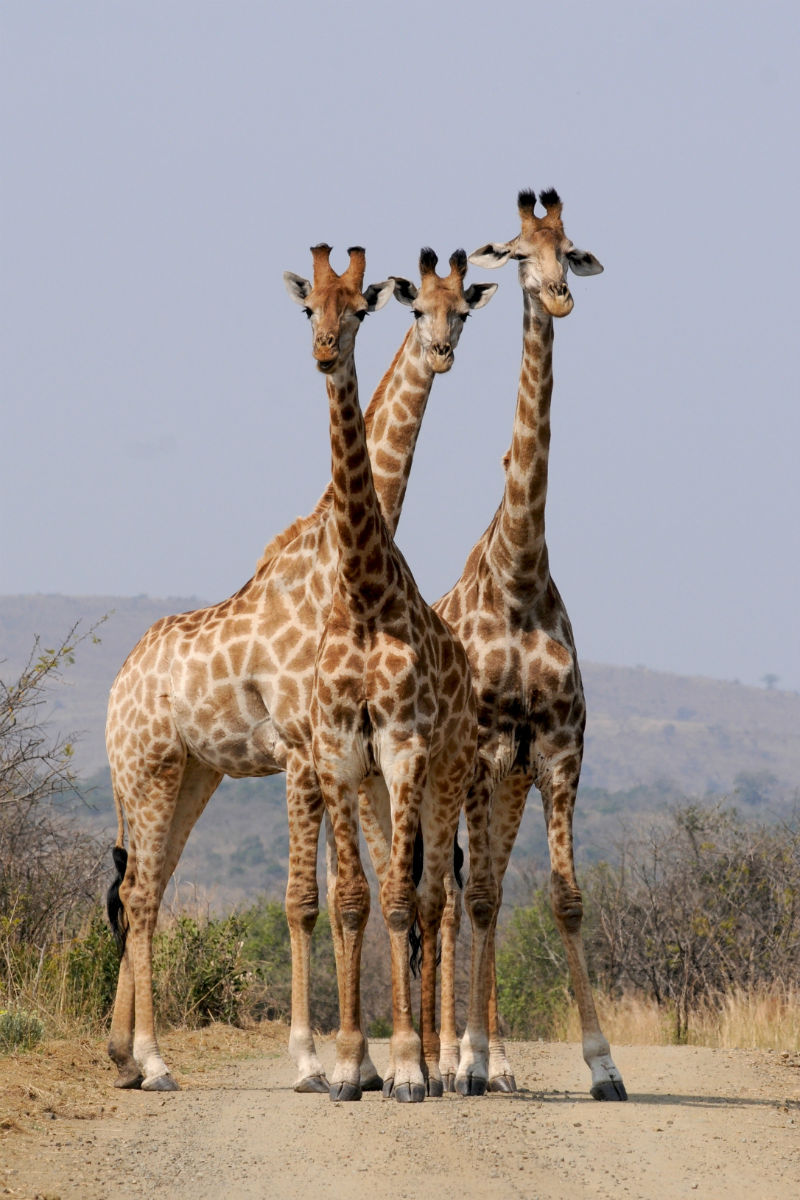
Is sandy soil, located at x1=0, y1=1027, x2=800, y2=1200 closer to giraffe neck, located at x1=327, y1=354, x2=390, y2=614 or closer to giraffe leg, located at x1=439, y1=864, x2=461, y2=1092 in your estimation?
giraffe leg, located at x1=439, y1=864, x2=461, y2=1092

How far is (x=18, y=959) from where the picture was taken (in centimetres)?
1169

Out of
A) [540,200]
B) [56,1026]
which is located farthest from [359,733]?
[56,1026]

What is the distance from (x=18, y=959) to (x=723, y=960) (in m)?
7.62

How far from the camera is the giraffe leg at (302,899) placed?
9.20 metres

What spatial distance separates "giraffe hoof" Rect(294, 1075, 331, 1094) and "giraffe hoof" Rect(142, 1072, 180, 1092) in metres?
0.84

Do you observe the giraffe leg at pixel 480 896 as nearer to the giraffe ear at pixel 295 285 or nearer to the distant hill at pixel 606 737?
the giraffe ear at pixel 295 285

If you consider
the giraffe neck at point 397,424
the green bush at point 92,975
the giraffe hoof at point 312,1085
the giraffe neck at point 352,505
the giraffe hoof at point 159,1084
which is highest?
the giraffe neck at point 397,424

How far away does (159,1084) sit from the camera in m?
9.43

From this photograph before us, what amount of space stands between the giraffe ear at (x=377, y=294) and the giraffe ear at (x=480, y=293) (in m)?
1.28

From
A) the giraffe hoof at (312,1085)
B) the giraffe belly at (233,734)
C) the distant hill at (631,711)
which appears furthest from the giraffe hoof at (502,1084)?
the distant hill at (631,711)

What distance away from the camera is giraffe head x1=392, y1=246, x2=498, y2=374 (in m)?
9.39

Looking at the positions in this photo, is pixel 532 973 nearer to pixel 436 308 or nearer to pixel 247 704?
pixel 247 704

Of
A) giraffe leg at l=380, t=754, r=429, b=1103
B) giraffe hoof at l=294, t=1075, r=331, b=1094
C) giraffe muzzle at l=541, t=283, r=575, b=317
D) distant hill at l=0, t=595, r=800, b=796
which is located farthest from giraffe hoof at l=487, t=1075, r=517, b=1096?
distant hill at l=0, t=595, r=800, b=796

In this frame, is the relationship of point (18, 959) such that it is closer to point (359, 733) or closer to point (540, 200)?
point (359, 733)
